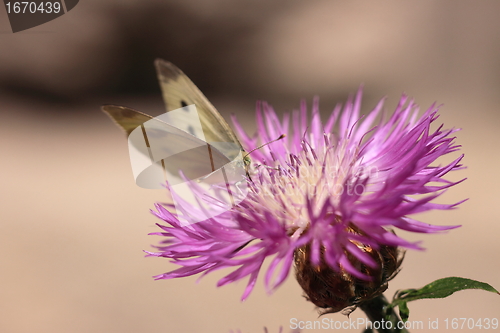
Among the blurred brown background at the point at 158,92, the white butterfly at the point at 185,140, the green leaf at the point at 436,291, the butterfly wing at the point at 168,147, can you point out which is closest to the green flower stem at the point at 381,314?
the green leaf at the point at 436,291

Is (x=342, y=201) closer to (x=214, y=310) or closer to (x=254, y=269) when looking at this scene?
(x=254, y=269)

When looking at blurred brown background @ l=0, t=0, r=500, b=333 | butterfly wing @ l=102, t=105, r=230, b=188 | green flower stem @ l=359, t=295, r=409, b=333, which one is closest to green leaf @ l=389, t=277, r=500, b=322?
green flower stem @ l=359, t=295, r=409, b=333

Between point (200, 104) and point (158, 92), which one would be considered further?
point (158, 92)

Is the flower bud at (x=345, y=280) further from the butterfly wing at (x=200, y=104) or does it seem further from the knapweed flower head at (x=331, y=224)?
the butterfly wing at (x=200, y=104)

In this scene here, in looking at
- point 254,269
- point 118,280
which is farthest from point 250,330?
point 254,269

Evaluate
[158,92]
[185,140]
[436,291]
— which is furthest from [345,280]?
[158,92]

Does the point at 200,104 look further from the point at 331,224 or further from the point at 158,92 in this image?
the point at 158,92
